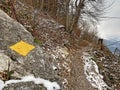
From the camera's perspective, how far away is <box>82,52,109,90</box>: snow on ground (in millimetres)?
10641

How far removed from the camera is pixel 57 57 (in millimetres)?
10609

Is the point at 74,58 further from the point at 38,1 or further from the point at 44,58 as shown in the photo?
the point at 38,1

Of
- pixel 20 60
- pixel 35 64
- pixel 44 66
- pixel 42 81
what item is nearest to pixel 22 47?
pixel 20 60

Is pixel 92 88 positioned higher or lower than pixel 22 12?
lower

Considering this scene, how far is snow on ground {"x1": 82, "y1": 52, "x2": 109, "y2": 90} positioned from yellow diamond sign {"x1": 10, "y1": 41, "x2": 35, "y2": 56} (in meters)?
3.20

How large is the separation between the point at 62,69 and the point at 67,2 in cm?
794

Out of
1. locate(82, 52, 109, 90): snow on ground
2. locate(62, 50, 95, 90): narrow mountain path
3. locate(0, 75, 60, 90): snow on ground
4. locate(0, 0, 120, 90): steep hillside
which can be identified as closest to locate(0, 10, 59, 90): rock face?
locate(0, 0, 120, 90): steep hillside

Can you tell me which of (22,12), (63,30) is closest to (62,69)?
(22,12)

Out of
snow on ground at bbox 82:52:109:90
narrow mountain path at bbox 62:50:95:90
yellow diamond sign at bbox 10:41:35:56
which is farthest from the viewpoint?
snow on ground at bbox 82:52:109:90

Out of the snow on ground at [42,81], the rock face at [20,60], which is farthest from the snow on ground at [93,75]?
the snow on ground at [42,81]

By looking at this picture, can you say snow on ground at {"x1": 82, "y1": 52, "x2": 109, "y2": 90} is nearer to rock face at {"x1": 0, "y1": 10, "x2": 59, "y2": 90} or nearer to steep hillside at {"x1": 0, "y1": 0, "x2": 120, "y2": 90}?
steep hillside at {"x1": 0, "y1": 0, "x2": 120, "y2": 90}

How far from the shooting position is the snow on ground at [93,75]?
419 inches

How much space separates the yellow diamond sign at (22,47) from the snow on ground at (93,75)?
3200mm

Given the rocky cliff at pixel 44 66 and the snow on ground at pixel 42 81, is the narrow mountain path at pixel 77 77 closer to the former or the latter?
the rocky cliff at pixel 44 66
